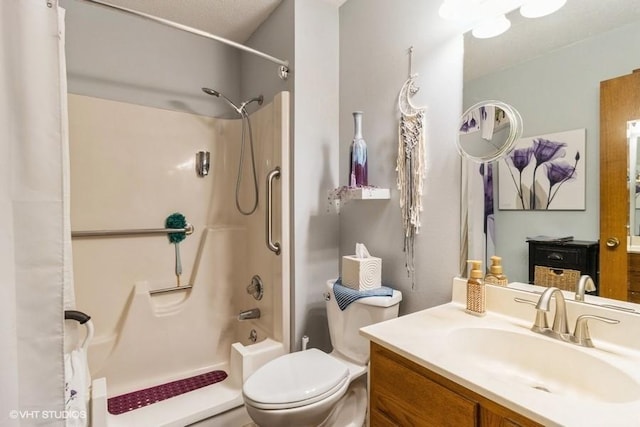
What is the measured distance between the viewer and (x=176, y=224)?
2115 mm

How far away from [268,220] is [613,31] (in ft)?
5.15

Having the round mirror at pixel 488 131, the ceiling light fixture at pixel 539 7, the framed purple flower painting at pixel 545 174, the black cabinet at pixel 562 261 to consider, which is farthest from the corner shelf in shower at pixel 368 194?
the ceiling light fixture at pixel 539 7

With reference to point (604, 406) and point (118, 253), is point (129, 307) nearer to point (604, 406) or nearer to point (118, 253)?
point (118, 253)

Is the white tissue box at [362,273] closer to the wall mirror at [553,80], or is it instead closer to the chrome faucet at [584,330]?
the wall mirror at [553,80]

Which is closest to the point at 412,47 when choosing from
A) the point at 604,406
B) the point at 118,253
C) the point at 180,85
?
the point at 604,406

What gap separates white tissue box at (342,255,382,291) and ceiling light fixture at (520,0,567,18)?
3.65 ft

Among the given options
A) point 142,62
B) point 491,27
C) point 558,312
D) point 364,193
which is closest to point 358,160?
point 364,193

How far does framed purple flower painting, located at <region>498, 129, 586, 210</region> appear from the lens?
40.1 inches

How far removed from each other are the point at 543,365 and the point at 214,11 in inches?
93.4

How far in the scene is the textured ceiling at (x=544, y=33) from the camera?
0.95 meters

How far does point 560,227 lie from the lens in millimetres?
1062

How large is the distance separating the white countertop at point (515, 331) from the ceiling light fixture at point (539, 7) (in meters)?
0.97

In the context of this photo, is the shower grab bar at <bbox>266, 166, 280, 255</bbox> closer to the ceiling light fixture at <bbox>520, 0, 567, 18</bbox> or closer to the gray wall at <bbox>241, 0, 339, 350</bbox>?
the gray wall at <bbox>241, 0, 339, 350</bbox>

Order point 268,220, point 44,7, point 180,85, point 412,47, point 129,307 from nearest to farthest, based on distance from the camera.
A: 1. point 44,7
2. point 412,47
3. point 268,220
4. point 129,307
5. point 180,85
